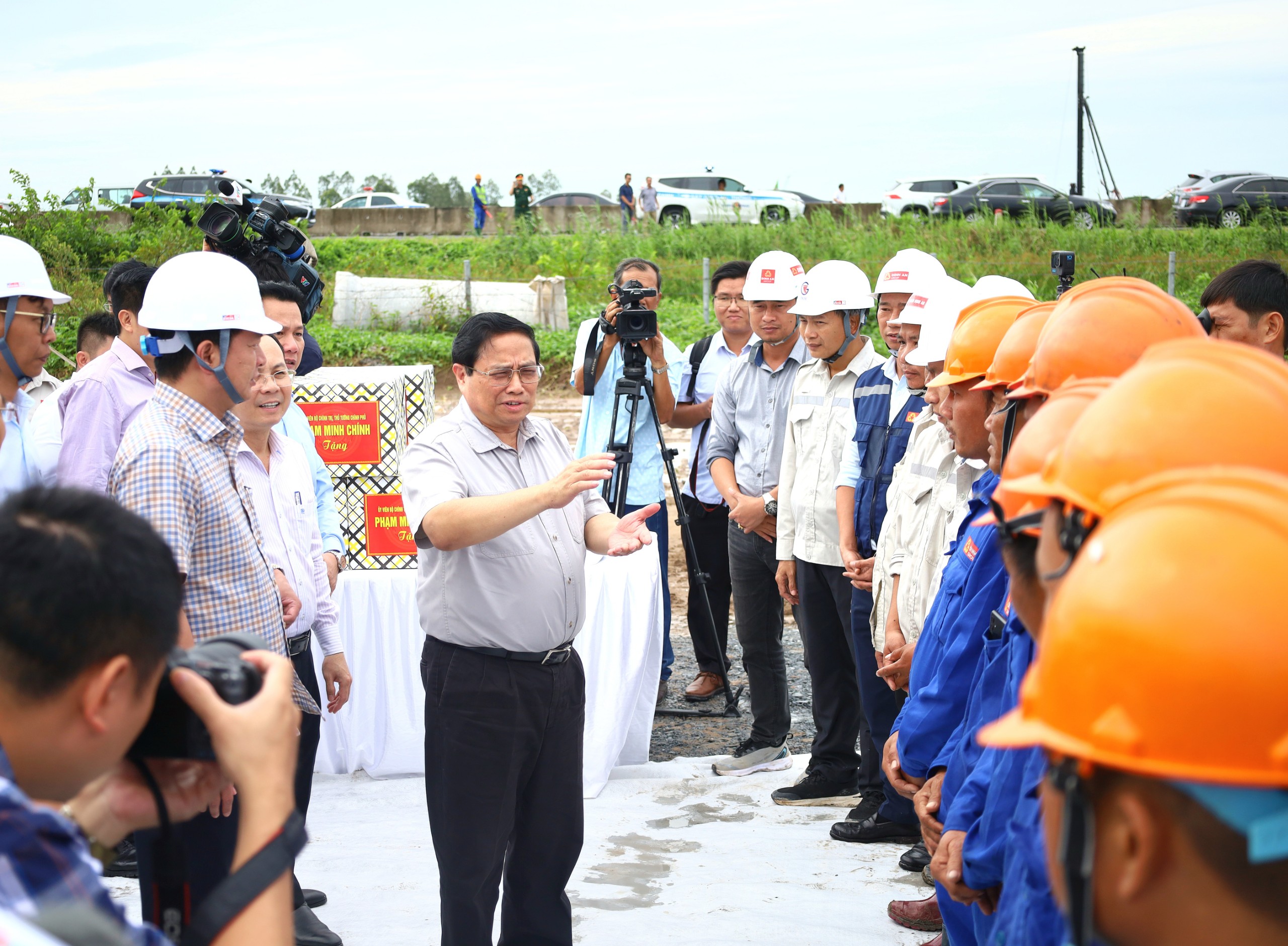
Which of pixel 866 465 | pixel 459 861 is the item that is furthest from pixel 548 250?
pixel 459 861

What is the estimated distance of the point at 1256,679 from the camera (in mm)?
824

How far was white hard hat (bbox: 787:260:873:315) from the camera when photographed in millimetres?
4488

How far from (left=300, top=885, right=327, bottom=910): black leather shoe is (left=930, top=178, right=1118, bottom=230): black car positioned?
66.3 ft

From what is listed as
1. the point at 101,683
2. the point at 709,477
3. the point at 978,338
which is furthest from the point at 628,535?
the point at 709,477

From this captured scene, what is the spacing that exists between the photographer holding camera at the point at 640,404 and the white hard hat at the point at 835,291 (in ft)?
3.18

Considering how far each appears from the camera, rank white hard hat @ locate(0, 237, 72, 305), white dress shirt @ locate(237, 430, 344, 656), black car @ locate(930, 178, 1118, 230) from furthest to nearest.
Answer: black car @ locate(930, 178, 1118, 230), white hard hat @ locate(0, 237, 72, 305), white dress shirt @ locate(237, 430, 344, 656)

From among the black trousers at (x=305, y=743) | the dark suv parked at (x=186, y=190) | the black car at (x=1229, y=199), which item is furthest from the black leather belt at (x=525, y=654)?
the black car at (x=1229, y=199)

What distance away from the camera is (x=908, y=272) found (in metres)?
4.53

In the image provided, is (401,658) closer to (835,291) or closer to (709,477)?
(709,477)

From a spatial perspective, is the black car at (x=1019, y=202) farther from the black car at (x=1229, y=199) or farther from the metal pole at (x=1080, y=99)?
the metal pole at (x=1080, y=99)

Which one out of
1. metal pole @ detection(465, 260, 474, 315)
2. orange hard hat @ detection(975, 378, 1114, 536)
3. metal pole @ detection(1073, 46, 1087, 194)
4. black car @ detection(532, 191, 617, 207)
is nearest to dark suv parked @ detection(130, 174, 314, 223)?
metal pole @ detection(465, 260, 474, 315)

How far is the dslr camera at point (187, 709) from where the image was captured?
50.3 inches

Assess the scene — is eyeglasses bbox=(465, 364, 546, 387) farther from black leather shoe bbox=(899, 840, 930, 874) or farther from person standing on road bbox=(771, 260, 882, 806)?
black leather shoe bbox=(899, 840, 930, 874)

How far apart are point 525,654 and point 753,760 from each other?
7.36 ft
